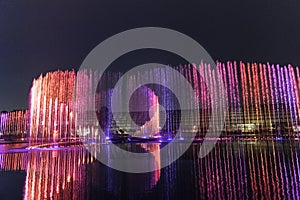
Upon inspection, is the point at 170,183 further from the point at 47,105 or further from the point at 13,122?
the point at 13,122

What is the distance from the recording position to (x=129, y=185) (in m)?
7.18

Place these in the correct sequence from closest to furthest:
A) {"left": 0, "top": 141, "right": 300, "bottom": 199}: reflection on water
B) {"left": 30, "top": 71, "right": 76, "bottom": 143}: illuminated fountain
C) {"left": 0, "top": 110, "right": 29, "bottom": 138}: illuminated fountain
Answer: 1. {"left": 0, "top": 141, "right": 300, "bottom": 199}: reflection on water
2. {"left": 30, "top": 71, "right": 76, "bottom": 143}: illuminated fountain
3. {"left": 0, "top": 110, "right": 29, "bottom": 138}: illuminated fountain

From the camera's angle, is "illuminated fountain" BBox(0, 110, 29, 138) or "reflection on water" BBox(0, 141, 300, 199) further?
"illuminated fountain" BBox(0, 110, 29, 138)

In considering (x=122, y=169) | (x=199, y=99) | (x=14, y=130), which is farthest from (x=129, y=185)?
(x=14, y=130)

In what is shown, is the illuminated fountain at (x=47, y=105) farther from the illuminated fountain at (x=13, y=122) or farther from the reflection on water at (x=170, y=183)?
the illuminated fountain at (x=13, y=122)

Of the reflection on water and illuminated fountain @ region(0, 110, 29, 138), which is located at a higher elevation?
illuminated fountain @ region(0, 110, 29, 138)

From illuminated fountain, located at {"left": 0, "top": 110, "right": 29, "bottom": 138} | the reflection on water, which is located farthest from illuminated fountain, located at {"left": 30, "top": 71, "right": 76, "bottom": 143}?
illuminated fountain, located at {"left": 0, "top": 110, "right": 29, "bottom": 138}

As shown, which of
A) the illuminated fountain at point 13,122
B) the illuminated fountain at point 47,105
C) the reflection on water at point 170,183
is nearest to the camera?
the reflection on water at point 170,183

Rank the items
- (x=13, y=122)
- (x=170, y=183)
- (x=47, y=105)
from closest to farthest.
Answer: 1. (x=170, y=183)
2. (x=47, y=105)
3. (x=13, y=122)

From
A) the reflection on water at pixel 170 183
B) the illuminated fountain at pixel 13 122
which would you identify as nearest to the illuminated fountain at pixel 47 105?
the reflection on water at pixel 170 183

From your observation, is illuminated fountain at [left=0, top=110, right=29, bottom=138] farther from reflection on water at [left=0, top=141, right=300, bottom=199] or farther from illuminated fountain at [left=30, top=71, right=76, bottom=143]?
reflection on water at [left=0, top=141, right=300, bottom=199]

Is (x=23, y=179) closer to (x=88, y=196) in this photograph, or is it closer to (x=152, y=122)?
Answer: (x=88, y=196)

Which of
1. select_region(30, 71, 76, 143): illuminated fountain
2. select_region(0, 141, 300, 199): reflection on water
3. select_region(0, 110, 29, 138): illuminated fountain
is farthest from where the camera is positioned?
select_region(0, 110, 29, 138): illuminated fountain

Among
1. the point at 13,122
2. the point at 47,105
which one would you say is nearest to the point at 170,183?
the point at 47,105
